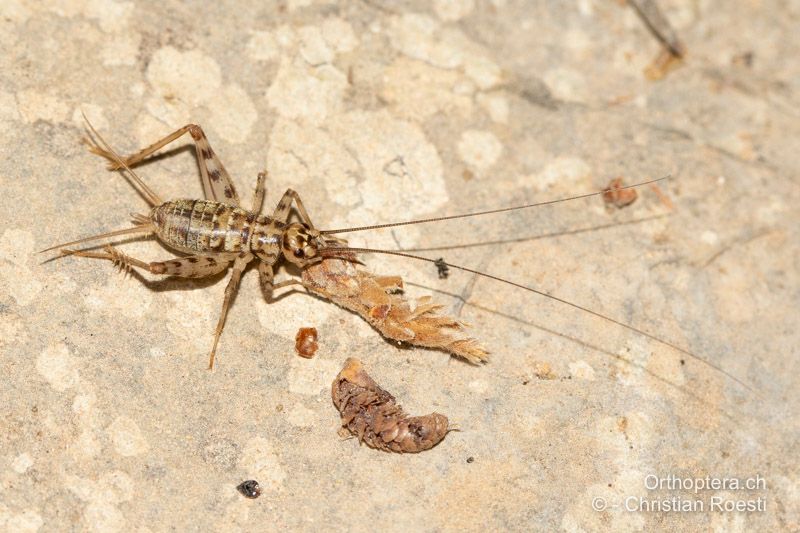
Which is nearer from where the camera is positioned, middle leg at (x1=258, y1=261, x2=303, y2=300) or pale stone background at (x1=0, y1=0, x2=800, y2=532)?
pale stone background at (x1=0, y1=0, x2=800, y2=532)

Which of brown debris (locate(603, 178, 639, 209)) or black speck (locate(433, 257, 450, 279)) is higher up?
brown debris (locate(603, 178, 639, 209))

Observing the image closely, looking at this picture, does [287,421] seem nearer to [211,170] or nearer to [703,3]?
[211,170]

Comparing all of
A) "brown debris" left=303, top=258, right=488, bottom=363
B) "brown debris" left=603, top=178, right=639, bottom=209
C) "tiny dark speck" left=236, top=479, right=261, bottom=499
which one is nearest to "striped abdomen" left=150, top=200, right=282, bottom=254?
"brown debris" left=303, top=258, right=488, bottom=363

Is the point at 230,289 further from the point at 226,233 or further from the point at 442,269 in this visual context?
the point at 442,269

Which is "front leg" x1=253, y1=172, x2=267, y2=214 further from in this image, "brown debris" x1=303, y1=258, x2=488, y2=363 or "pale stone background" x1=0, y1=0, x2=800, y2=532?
"brown debris" x1=303, y1=258, x2=488, y2=363

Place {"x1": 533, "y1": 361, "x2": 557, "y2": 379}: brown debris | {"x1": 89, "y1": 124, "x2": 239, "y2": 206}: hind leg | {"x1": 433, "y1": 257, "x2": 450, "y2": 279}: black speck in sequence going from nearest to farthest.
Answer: {"x1": 533, "y1": 361, "x2": 557, "y2": 379}: brown debris → {"x1": 89, "y1": 124, "x2": 239, "y2": 206}: hind leg → {"x1": 433, "y1": 257, "x2": 450, "y2": 279}: black speck

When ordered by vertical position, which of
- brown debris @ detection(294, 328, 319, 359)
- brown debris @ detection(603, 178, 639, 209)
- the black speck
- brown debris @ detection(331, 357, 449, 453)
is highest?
brown debris @ detection(603, 178, 639, 209)

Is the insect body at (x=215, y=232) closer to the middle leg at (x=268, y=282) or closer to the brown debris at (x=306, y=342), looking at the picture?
the middle leg at (x=268, y=282)
